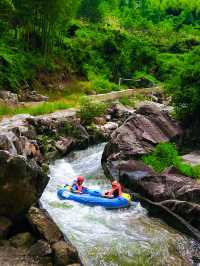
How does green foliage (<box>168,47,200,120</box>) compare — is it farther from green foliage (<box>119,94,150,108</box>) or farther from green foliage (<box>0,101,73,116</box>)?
green foliage (<box>119,94,150,108</box>)

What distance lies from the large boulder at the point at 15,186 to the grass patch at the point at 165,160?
24.2 ft

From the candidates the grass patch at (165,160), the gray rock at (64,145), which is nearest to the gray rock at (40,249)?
the grass patch at (165,160)

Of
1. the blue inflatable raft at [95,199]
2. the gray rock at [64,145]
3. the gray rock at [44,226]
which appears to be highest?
the gray rock at [44,226]

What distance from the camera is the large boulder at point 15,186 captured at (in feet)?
39.5

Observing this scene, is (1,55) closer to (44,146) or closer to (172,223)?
(44,146)

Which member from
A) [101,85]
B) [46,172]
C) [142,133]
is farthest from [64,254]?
[101,85]

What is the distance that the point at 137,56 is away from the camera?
163 ft

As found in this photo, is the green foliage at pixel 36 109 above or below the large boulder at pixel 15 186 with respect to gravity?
below

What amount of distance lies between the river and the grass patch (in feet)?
8.75

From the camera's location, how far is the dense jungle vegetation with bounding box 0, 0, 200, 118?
24.2 meters

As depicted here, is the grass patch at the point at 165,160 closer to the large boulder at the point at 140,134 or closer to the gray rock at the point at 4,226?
the large boulder at the point at 140,134

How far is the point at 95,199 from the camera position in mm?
16594

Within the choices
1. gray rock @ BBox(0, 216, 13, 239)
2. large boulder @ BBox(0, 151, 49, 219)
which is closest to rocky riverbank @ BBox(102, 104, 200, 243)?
large boulder @ BBox(0, 151, 49, 219)

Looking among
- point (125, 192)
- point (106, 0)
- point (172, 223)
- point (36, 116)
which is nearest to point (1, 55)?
point (36, 116)
